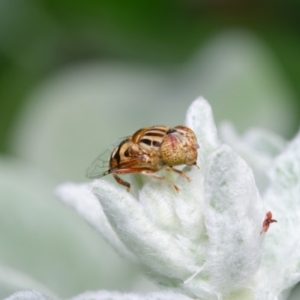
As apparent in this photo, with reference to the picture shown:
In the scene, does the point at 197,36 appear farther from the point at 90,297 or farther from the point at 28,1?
the point at 90,297

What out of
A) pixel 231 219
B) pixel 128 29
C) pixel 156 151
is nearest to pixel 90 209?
pixel 156 151

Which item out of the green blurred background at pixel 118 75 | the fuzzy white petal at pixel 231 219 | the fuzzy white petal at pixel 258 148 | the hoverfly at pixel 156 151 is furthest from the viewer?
the green blurred background at pixel 118 75

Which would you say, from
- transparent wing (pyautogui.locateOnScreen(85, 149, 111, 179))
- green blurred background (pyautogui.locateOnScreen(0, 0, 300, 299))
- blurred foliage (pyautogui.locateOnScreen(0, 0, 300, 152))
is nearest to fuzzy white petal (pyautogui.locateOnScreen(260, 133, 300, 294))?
transparent wing (pyautogui.locateOnScreen(85, 149, 111, 179))

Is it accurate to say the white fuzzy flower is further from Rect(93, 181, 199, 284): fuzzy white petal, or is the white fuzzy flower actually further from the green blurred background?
the green blurred background

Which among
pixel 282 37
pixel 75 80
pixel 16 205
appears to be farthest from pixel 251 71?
pixel 16 205

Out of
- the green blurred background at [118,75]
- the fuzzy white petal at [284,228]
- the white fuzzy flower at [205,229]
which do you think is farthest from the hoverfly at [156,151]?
the green blurred background at [118,75]

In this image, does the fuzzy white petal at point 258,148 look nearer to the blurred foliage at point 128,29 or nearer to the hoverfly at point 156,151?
the hoverfly at point 156,151
